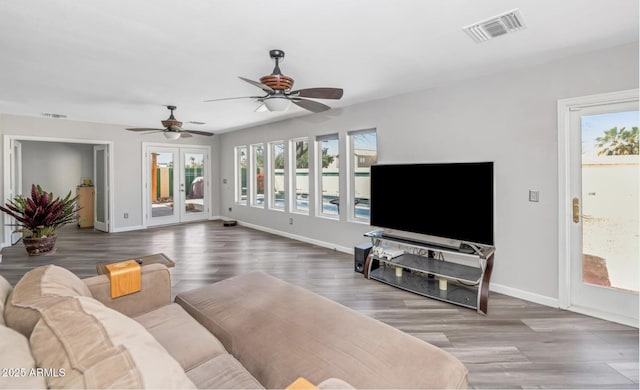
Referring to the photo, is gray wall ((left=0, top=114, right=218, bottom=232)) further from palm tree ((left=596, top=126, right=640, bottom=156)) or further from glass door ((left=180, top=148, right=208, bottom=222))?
palm tree ((left=596, top=126, right=640, bottom=156))

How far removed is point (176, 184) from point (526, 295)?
25.3 ft

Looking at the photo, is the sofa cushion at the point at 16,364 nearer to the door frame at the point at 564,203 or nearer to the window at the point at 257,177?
the door frame at the point at 564,203

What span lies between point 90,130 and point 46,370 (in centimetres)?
728

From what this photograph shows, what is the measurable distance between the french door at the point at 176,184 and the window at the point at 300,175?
3.37m

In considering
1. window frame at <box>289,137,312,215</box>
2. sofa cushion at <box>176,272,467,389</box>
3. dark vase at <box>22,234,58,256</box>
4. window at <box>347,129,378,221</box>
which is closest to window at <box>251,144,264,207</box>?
window frame at <box>289,137,312,215</box>

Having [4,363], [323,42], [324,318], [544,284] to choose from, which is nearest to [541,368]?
[544,284]

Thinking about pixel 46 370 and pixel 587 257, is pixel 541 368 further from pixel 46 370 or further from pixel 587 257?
pixel 46 370

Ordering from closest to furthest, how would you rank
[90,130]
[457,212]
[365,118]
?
1. [457,212]
2. [365,118]
3. [90,130]

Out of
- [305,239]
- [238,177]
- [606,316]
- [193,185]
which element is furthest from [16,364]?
[193,185]

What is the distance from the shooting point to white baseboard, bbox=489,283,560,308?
3.05 m

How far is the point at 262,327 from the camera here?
5.59 ft

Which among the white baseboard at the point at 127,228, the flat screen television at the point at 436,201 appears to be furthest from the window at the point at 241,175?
the flat screen television at the point at 436,201

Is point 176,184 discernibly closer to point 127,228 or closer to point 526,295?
point 127,228

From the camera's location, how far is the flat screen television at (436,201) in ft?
10.4
